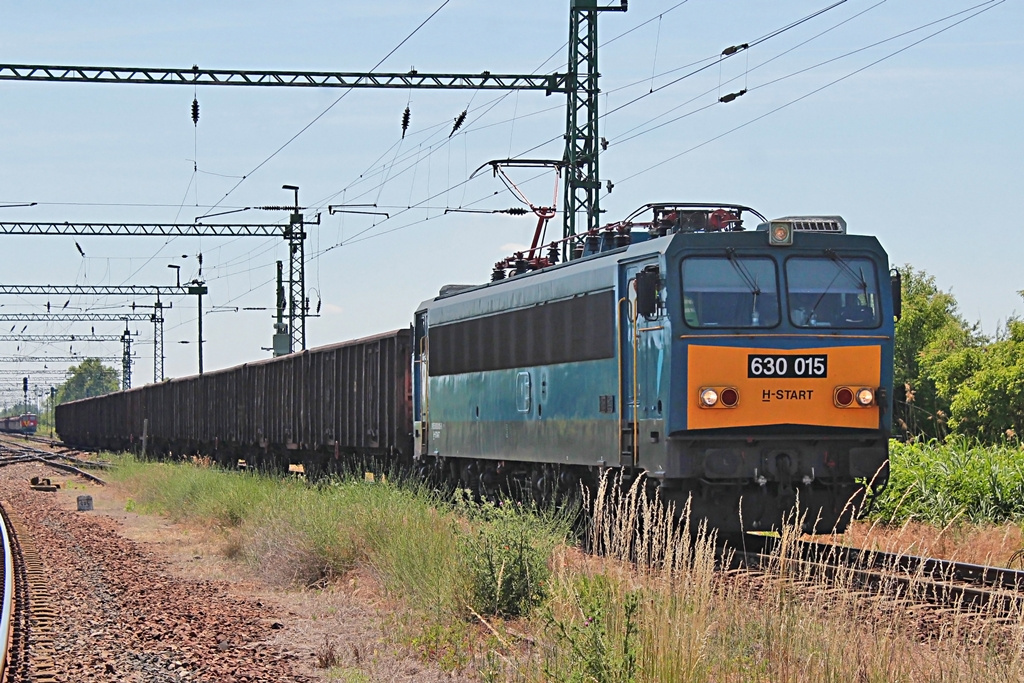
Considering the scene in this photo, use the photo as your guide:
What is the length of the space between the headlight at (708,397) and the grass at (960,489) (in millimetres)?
3736

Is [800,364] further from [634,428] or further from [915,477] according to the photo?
[915,477]

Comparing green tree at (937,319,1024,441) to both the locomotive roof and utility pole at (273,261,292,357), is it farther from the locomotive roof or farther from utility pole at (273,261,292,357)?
the locomotive roof

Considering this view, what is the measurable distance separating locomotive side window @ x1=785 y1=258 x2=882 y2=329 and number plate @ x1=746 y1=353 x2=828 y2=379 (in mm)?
333

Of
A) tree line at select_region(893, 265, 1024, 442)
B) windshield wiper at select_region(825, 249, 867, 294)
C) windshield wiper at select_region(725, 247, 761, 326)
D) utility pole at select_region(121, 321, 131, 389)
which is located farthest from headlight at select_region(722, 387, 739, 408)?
utility pole at select_region(121, 321, 131, 389)

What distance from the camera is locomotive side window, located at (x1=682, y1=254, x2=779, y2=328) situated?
12.8 m

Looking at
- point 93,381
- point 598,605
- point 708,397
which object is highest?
point 93,381

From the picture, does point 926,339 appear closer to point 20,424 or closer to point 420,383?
point 420,383

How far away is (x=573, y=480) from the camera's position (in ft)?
49.3

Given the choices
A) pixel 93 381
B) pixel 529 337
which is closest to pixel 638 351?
pixel 529 337

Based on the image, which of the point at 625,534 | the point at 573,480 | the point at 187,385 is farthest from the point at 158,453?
the point at 625,534

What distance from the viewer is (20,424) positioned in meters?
112

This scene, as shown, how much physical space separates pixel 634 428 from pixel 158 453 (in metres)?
37.1

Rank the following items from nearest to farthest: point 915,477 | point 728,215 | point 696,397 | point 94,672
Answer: point 94,672
point 696,397
point 728,215
point 915,477

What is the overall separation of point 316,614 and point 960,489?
840 centimetres
